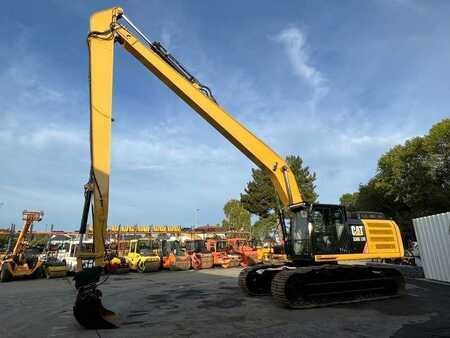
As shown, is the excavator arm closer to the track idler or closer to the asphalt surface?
the track idler

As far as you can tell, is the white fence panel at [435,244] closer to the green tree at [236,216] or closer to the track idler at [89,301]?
the track idler at [89,301]

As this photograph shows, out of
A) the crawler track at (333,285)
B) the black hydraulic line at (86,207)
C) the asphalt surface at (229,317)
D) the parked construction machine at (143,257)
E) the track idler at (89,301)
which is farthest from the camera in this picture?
the parked construction machine at (143,257)

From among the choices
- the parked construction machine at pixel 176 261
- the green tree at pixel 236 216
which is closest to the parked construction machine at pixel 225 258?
the parked construction machine at pixel 176 261

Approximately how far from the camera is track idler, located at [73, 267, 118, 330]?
7.78 m

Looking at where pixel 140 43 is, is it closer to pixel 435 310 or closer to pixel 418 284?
pixel 435 310

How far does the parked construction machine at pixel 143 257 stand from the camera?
24.8 meters

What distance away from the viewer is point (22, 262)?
71.2 feet

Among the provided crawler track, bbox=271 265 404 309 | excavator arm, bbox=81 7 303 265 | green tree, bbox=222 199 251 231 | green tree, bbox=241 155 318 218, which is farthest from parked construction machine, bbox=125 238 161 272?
green tree, bbox=222 199 251 231

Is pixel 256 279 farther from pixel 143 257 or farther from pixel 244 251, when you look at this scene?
pixel 244 251

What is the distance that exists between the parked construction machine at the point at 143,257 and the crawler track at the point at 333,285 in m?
15.9

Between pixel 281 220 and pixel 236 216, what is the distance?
176ft

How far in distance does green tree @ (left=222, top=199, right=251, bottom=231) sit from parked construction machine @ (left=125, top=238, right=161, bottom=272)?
118 feet

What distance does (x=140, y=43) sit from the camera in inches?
427

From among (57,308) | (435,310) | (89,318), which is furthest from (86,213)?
(435,310)
